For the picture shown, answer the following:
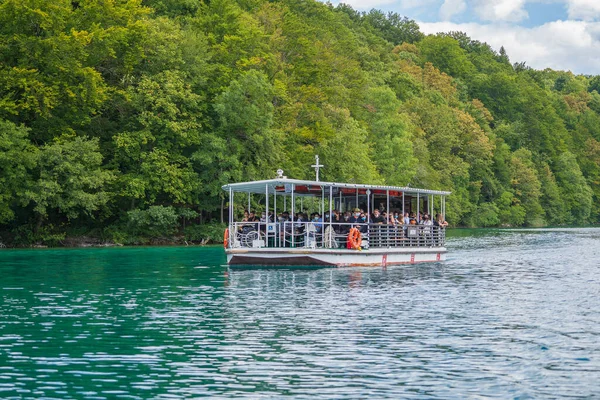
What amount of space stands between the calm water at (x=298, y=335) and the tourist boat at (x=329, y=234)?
1.88 meters

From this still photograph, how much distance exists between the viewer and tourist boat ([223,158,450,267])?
39156 millimetres

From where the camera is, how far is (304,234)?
40.1m

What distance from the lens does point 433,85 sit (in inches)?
5576

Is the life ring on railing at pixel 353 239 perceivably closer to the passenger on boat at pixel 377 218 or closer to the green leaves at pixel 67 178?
the passenger on boat at pixel 377 218

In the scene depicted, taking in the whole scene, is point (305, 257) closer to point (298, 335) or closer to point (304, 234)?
point (304, 234)

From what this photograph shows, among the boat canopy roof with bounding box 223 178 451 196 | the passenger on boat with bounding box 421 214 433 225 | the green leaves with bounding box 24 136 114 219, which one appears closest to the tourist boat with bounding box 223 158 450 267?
the boat canopy roof with bounding box 223 178 451 196

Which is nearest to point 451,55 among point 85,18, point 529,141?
point 529,141

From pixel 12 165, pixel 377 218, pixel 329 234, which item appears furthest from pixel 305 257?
pixel 12 165

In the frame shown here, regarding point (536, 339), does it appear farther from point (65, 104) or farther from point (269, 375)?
point (65, 104)

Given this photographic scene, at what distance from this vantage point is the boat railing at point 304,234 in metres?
40.0

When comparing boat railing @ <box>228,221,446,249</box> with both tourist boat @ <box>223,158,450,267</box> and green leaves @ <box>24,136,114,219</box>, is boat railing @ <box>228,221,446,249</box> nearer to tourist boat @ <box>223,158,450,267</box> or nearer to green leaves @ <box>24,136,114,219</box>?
tourist boat @ <box>223,158,450,267</box>

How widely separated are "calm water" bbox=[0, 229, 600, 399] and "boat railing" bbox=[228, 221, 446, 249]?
2756 millimetres

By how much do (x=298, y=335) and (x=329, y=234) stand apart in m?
19.7

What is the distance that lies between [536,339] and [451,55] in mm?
152217
